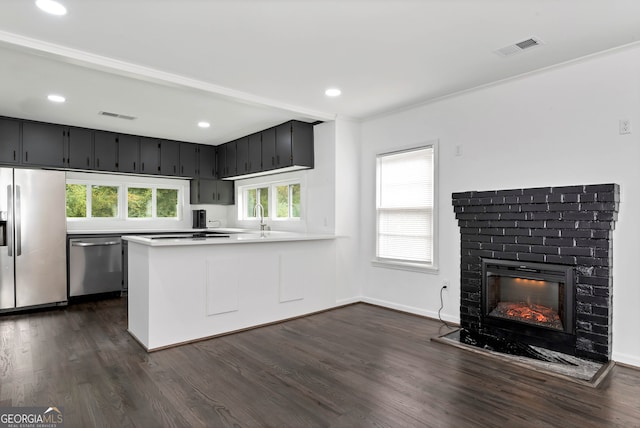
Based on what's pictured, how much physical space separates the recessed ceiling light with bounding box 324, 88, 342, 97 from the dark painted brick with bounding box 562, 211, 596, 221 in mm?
2458

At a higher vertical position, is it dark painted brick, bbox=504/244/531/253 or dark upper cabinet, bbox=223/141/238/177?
dark upper cabinet, bbox=223/141/238/177

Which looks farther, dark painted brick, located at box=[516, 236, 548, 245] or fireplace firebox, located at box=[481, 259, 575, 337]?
dark painted brick, located at box=[516, 236, 548, 245]

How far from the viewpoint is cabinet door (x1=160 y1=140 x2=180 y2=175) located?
6.29m

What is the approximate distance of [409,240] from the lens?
467 cm

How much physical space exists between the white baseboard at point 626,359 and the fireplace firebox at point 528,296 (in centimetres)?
34

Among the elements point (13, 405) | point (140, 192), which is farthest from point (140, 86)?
point (140, 192)

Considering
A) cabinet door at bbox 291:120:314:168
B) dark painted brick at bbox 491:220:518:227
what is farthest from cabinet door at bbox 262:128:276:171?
dark painted brick at bbox 491:220:518:227

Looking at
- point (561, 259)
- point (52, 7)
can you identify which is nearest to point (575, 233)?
point (561, 259)

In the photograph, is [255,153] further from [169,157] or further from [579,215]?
[579,215]

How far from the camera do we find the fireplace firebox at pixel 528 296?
3.24 m

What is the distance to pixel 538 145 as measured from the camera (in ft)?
11.5

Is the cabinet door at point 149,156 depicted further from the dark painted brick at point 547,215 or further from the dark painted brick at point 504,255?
the dark painted brick at point 547,215

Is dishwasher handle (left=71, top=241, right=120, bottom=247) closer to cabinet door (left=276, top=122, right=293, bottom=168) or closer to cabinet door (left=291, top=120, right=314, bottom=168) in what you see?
cabinet door (left=276, top=122, right=293, bottom=168)

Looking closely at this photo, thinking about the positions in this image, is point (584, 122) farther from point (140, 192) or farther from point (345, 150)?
point (140, 192)
